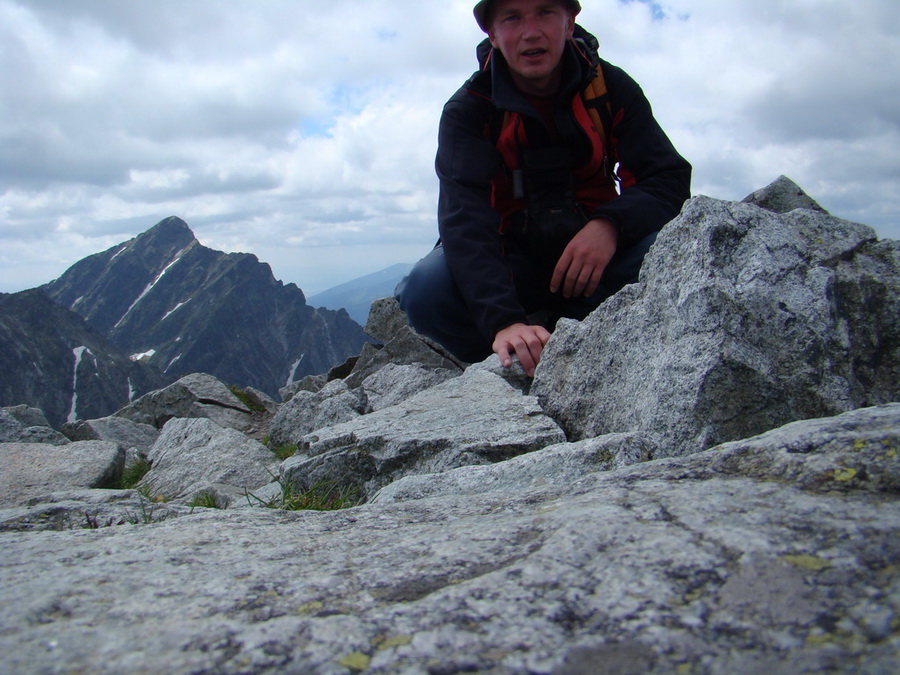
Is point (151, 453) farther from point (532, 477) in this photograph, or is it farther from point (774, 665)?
point (774, 665)

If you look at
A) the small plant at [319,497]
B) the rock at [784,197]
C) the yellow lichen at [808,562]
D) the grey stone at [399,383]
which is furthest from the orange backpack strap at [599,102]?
the yellow lichen at [808,562]

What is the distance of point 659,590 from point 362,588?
963 millimetres

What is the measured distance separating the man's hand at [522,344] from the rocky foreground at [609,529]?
88cm

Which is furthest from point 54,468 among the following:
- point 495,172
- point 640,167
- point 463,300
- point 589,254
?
point 640,167

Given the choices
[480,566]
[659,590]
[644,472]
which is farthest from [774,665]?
[644,472]

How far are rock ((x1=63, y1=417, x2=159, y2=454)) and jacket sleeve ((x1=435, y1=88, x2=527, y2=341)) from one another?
10.5 m

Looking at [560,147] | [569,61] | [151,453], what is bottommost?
[151,453]

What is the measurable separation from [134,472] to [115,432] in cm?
491

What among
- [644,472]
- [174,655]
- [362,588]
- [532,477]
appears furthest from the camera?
[532,477]

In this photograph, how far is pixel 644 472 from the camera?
118 inches

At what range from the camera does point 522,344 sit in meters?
6.95

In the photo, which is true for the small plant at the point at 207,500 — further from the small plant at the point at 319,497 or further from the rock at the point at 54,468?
the rock at the point at 54,468

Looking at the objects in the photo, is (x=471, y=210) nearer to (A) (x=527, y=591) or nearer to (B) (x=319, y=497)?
(B) (x=319, y=497)

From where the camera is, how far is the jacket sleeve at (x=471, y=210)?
24.2 ft
